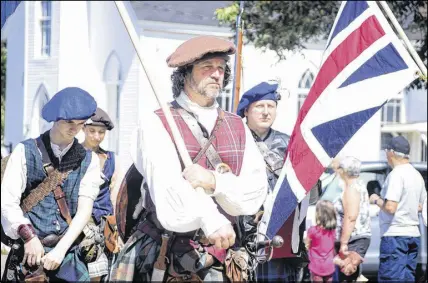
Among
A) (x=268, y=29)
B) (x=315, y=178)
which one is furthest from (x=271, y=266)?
(x=268, y=29)

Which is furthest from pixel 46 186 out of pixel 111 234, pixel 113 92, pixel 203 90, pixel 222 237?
pixel 113 92

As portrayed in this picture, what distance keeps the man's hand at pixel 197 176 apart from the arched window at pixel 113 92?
26.4 m

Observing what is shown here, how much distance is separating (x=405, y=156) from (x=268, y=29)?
10235 mm

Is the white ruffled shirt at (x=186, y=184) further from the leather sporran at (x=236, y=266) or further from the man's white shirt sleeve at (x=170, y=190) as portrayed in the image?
the leather sporran at (x=236, y=266)

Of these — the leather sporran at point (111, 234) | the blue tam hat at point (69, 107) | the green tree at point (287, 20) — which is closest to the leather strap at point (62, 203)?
the blue tam hat at point (69, 107)

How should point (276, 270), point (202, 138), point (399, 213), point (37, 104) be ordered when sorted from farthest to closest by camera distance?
point (37, 104) < point (399, 213) < point (276, 270) < point (202, 138)

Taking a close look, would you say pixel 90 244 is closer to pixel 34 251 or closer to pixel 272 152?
pixel 34 251

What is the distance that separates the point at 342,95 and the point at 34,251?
8.28ft

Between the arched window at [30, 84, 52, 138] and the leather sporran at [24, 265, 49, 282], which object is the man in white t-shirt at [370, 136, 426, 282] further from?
the arched window at [30, 84, 52, 138]

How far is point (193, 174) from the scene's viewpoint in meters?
4.86

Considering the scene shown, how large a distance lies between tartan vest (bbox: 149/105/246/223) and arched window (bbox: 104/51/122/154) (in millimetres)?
25888

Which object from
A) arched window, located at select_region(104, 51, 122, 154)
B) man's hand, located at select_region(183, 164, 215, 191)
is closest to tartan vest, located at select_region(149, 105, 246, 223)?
man's hand, located at select_region(183, 164, 215, 191)

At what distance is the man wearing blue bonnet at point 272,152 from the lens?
761 cm

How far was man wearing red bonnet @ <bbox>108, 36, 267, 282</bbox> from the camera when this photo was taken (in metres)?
4.90
